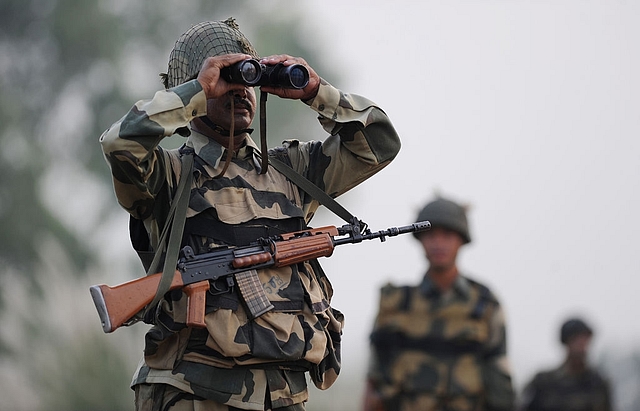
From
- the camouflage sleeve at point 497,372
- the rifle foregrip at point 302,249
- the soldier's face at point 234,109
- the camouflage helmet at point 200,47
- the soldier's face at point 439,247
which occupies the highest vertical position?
the camouflage helmet at point 200,47

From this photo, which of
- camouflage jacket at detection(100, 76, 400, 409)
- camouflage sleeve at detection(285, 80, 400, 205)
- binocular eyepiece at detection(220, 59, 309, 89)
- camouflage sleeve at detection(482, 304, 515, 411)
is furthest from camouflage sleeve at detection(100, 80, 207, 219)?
camouflage sleeve at detection(482, 304, 515, 411)

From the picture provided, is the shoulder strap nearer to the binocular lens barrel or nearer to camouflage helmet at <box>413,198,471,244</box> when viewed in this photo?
the binocular lens barrel

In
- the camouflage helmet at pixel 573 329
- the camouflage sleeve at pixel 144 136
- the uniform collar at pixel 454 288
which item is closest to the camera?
the camouflage sleeve at pixel 144 136

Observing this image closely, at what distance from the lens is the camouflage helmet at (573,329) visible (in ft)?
23.0

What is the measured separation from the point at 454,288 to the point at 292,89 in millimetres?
2483

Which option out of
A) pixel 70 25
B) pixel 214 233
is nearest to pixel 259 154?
pixel 214 233

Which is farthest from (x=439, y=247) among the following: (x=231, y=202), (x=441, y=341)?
(x=231, y=202)

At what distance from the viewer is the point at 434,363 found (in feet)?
18.0

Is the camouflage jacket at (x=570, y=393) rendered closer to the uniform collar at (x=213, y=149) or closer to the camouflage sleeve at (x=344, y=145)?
the camouflage sleeve at (x=344, y=145)

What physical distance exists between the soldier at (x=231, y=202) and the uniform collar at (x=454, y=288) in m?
1.97

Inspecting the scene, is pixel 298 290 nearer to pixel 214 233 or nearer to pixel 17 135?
pixel 214 233

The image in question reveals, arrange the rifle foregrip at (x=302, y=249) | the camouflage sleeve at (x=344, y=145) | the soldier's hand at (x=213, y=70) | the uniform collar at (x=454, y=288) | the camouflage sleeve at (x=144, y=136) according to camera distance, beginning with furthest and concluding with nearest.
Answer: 1. the uniform collar at (x=454, y=288)
2. the camouflage sleeve at (x=344, y=145)
3. the rifle foregrip at (x=302, y=249)
4. the soldier's hand at (x=213, y=70)
5. the camouflage sleeve at (x=144, y=136)

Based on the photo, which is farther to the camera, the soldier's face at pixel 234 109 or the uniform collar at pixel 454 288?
the uniform collar at pixel 454 288

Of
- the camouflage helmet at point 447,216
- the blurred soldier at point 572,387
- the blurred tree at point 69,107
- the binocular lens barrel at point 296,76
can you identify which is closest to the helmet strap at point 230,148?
the binocular lens barrel at point 296,76
